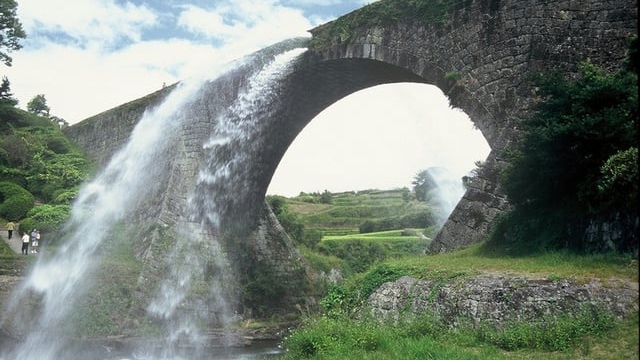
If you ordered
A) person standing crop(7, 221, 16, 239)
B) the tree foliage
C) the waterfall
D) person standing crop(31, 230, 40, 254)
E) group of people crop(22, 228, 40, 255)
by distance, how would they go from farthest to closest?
person standing crop(7, 221, 16, 239) < person standing crop(31, 230, 40, 254) < group of people crop(22, 228, 40, 255) < the waterfall < the tree foliage

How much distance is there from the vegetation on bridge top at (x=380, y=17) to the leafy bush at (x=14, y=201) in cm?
1277

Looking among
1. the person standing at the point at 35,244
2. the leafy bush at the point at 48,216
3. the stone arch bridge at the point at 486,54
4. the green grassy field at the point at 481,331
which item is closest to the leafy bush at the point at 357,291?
the green grassy field at the point at 481,331

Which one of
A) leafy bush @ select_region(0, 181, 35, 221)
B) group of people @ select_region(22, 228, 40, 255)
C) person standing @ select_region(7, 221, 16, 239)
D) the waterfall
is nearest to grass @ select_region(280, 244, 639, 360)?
the waterfall

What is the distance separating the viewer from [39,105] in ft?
136

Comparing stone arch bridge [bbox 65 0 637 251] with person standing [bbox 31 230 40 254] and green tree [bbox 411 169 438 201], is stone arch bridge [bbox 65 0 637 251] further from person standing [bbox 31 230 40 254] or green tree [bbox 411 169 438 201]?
green tree [bbox 411 169 438 201]

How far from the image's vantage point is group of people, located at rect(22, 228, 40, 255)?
Result: 18562 millimetres

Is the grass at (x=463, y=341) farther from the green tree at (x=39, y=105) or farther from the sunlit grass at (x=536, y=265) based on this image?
the green tree at (x=39, y=105)

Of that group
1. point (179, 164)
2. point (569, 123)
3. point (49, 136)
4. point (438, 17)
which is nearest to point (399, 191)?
point (49, 136)

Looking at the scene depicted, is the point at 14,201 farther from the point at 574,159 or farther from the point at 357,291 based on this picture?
→ the point at 574,159

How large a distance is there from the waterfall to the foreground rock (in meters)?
9.07

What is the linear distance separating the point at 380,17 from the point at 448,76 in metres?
3.14

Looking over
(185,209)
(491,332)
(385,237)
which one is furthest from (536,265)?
(385,237)

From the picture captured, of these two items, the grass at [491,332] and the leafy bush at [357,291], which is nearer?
the grass at [491,332]

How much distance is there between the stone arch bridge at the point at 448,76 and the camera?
11273 millimetres
